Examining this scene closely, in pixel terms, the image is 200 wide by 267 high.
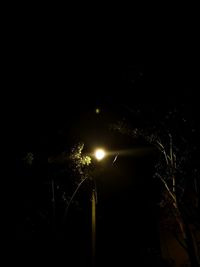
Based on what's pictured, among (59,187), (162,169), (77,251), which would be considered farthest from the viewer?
(77,251)

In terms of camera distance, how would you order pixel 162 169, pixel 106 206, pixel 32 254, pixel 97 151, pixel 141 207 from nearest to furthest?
1. pixel 97 151
2. pixel 162 169
3. pixel 32 254
4. pixel 141 207
5. pixel 106 206

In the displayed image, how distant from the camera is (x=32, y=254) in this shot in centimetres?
1555

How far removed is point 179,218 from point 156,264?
5737 mm

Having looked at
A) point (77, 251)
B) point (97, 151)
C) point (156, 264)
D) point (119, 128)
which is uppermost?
point (119, 128)

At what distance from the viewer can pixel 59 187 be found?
55.2 feet

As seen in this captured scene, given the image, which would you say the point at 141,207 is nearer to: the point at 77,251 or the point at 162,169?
the point at 77,251

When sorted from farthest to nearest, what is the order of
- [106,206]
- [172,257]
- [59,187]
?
[106,206] < [172,257] < [59,187]

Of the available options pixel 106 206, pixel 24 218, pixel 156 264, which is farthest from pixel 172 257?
pixel 106 206

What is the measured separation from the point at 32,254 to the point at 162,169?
8.14 meters

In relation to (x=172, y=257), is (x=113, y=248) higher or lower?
higher

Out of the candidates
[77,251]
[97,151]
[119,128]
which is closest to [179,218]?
[97,151]

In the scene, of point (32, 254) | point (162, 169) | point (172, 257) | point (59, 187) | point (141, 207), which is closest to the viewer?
point (162, 169)

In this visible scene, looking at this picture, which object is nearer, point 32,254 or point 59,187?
point 32,254

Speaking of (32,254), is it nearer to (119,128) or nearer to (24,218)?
(24,218)
